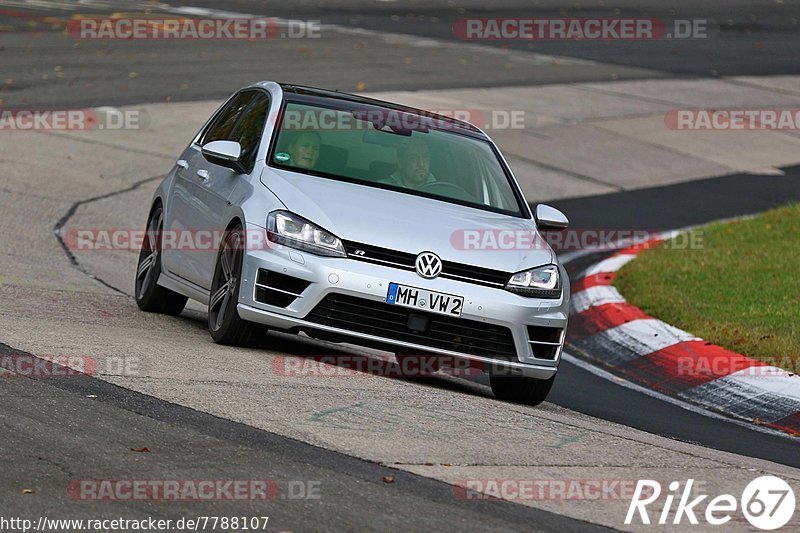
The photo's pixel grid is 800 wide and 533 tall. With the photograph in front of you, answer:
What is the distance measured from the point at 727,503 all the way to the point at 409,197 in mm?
3276

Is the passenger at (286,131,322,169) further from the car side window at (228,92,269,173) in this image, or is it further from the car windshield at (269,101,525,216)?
the car side window at (228,92,269,173)

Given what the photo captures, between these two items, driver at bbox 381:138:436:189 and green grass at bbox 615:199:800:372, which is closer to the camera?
driver at bbox 381:138:436:189

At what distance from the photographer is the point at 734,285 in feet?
41.3

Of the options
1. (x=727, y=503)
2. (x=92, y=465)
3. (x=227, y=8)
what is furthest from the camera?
(x=227, y=8)

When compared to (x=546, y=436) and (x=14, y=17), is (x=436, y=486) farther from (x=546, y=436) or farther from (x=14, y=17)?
(x=14, y=17)

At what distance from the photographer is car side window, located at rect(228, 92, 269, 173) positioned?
30.7 ft

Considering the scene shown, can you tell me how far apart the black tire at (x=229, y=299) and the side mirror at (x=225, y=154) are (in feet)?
1.61

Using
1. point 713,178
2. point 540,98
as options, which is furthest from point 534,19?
point 713,178

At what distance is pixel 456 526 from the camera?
5539mm

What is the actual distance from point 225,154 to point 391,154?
1040 mm

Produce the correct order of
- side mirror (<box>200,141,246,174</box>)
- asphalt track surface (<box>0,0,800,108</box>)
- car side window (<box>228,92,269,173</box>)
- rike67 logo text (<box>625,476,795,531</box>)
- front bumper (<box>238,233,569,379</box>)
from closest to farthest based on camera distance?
1. rike67 logo text (<box>625,476,795,531</box>)
2. front bumper (<box>238,233,569,379</box>)
3. side mirror (<box>200,141,246,174</box>)
4. car side window (<box>228,92,269,173</box>)
5. asphalt track surface (<box>0,0,800,108</box>)

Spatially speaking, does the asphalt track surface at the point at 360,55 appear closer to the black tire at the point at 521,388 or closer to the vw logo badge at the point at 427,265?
the black tire at the point at 521,388

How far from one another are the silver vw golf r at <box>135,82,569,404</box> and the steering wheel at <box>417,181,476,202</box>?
1cm

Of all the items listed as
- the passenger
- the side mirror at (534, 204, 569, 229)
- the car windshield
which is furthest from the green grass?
the passenger
